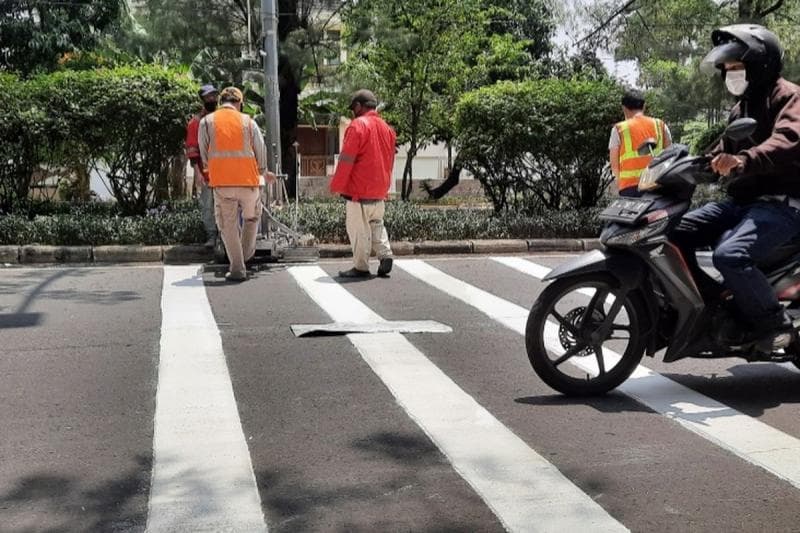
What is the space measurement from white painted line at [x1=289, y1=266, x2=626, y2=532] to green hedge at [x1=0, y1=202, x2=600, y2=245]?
5.78m

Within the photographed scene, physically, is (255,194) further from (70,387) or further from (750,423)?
(750,423)

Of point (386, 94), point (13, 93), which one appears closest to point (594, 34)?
point (386, 94)

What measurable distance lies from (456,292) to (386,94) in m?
13.0

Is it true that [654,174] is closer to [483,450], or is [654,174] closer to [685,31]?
[483,450]

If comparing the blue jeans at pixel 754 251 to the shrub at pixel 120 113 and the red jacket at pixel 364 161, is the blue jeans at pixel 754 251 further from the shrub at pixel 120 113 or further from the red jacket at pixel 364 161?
the shrub at pixel 120 113

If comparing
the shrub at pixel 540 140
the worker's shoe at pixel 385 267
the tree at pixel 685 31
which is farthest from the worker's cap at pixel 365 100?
the tree at pixel 685 31

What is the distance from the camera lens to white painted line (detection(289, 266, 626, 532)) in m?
3.87

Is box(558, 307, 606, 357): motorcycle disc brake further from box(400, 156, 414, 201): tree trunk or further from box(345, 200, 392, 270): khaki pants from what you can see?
box(400, 156, 414, 201): tree trunk

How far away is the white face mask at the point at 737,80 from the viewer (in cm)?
533

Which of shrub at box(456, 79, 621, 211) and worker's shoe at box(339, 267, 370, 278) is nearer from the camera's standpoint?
worker's shoe at box(339, 267, 370, 278)

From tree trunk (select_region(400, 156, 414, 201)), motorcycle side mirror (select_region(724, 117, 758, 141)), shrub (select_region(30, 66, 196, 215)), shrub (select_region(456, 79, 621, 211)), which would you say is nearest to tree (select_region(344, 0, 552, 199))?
tree trunk (select_region(400, 156, 414, 201))

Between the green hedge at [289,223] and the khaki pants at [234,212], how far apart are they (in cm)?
253

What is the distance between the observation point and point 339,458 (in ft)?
14.9

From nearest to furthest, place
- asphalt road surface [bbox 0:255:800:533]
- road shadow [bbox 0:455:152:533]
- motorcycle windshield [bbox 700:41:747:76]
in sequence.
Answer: road shadow [bbox 0:455:152:533] < asphalt road surface [bbox 0:255:800:533] < motorcycle windshield [bbox 700:41:747:76]
